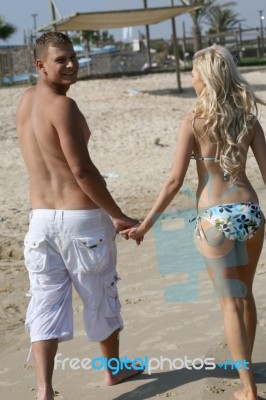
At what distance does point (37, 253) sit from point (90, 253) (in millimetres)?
245

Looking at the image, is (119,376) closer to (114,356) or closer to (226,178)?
(114,356)

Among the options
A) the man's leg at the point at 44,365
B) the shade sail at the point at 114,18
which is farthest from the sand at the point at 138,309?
the shade sail at the point at 114,18

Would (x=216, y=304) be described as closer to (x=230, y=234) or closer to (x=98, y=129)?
(x=230, y=234)

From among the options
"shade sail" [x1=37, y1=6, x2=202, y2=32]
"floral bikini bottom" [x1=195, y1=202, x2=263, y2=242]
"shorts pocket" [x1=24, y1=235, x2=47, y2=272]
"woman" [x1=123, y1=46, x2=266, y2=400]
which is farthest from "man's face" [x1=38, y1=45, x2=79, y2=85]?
"shade sail" [x1=37, y1=6, x2=202, y2=32]

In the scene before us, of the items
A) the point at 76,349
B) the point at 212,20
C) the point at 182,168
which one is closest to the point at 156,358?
the point at 76,349

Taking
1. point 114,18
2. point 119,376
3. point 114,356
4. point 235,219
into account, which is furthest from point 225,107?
point 114,18

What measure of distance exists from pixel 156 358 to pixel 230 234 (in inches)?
44.4

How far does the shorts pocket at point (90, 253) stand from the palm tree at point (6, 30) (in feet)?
149

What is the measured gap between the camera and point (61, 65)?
3613 millimetres

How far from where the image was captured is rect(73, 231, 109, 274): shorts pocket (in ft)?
11.7

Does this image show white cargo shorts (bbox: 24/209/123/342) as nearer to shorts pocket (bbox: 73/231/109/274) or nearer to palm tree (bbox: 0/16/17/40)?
shorts pocket (bbox: 73/231/109/274)

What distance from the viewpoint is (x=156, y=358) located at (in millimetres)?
4160

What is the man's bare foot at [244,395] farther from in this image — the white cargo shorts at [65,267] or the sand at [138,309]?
the white cargo shorts at [65,267]

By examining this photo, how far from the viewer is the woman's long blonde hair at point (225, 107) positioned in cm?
330
